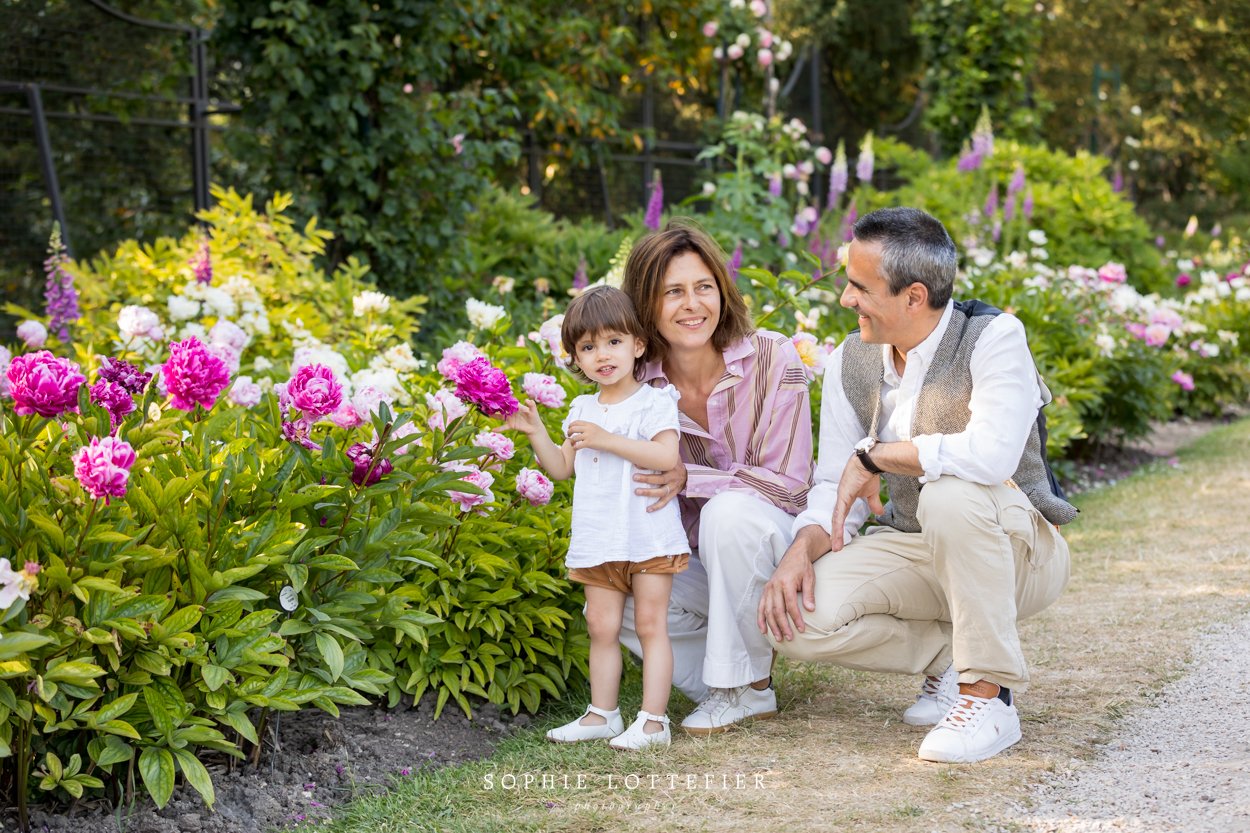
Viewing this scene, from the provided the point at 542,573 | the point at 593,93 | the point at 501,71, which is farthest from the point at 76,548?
the point at 593,93

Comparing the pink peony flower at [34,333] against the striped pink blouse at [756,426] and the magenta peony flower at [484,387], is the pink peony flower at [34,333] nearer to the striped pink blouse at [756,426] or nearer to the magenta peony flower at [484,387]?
the magenta peony flower at [484,387]

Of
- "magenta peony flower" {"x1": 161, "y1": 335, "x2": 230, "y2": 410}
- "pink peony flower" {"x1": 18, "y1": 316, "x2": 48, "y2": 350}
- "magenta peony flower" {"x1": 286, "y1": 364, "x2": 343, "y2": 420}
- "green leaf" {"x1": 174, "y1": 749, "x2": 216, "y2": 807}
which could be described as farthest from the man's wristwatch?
"pink peony flower" {"x1": 18, "y1": 316, "x2": 48, "y2": 350}

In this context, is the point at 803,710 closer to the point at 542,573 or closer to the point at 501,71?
the point at 542,573

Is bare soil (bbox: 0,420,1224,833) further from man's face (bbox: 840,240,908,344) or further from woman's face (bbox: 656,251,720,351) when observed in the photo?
man's face (bbox: 840,240,908,344)

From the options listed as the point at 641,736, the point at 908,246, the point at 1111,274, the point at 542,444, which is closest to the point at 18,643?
the point at 542,444

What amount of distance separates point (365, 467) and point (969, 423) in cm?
133

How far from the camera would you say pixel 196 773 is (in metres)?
2.40

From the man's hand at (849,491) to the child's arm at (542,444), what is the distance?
64cm

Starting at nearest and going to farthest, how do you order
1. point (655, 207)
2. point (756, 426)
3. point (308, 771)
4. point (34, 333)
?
point (308, 771) < point (756, 426) < point (34, 333) < point (655, 207)

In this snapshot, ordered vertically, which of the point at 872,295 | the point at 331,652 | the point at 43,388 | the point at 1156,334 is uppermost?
the point at 872,295

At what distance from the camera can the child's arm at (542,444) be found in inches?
116

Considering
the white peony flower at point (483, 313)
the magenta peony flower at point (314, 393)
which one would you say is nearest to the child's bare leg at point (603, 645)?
the magenta peony flower at point (314, 393)

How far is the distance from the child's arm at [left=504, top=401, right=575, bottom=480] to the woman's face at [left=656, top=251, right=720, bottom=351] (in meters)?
0.39

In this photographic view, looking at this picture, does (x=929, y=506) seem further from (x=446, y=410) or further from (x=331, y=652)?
(x=331, y=652)
